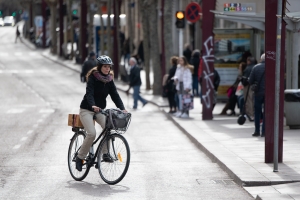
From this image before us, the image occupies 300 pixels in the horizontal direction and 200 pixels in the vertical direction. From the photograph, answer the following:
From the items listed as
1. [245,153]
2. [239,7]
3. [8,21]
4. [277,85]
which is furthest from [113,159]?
[8,21]

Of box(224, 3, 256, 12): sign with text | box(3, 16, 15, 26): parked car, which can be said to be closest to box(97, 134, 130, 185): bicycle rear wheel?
box(224, 3, 256, 12): sign with text

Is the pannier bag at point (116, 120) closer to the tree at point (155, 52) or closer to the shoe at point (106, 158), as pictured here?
the shoe at point (106, 158)

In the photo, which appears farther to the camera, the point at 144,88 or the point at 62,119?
the point at 144,88

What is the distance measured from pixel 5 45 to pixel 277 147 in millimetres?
70106

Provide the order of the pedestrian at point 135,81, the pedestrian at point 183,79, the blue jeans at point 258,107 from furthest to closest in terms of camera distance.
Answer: the pedestrian at point 135,81, the pedestrian at point 183,79, the blue jeans at point 258,107

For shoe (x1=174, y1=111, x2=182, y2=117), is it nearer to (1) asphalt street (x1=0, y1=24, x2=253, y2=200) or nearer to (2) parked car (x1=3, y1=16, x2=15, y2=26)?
(1) asphalt street (x1=0, y1=24, x2=253, y2=200)

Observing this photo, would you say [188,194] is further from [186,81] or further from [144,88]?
[144,88]

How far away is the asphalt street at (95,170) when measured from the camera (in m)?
10.9

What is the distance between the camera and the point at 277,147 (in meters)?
12.0

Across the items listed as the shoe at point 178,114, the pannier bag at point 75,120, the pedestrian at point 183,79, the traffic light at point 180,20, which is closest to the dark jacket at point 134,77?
the traffic light at point 180,20

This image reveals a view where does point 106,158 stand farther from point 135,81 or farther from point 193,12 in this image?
point 135,81

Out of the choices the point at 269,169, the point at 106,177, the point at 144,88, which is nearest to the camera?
the point at 106,177

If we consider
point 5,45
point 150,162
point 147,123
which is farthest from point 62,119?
point 5,45

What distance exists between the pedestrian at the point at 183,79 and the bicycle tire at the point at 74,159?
1038 centimetres
